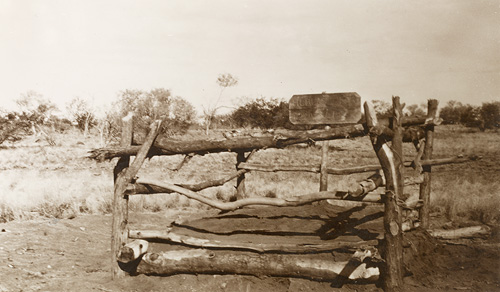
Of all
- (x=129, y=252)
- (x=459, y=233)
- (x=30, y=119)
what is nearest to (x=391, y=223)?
(x=459, y=233)

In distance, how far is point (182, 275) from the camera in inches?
177

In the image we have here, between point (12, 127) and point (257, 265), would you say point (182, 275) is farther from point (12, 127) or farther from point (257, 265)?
point (12, 127)

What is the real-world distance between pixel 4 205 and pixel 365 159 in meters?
13.8

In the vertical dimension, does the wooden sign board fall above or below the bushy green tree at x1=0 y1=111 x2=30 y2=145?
above

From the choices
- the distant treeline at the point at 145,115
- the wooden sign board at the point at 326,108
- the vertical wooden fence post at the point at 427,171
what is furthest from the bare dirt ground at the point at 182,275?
the distant treeline at the point at 145,115

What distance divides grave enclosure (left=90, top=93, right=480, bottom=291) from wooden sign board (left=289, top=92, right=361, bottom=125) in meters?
0.01

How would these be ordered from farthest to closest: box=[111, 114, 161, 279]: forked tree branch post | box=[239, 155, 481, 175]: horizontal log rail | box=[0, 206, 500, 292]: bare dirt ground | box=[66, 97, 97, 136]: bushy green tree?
box=[66, 97, 97, 136]: bushy green tree → box=[239, 155, 481, 175]: horizontal log rail → box=[111, 114, 161, 279]: forked tree branch post → box=[0, 206, 500, 292]: bare dirt ground

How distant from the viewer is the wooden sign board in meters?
3.79

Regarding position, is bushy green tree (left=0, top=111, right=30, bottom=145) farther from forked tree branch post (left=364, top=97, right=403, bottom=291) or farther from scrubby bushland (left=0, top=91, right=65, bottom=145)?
forked tree branch post (left=364, top=97, right=403, bottom=291)

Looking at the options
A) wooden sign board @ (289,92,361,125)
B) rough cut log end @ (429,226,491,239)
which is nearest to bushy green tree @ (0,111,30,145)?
wooden sign board @ (289,92,361,125)

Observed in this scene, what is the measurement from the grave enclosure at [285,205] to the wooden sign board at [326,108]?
1cm

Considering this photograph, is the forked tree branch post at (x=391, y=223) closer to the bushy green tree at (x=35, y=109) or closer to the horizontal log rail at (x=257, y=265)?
the horizontal log rail at (x=257, y=265)

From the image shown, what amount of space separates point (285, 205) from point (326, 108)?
4.00ft

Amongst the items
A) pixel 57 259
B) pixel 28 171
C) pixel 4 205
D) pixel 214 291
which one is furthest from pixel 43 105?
pixel 214 291
